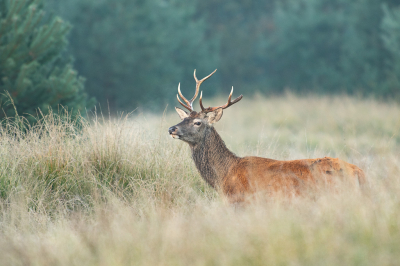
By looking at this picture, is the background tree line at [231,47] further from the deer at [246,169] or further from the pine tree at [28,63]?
the deer at [246,169]

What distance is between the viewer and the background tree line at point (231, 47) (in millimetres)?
20594

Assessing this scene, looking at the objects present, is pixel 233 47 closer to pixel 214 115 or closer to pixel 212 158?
pixel 214 115

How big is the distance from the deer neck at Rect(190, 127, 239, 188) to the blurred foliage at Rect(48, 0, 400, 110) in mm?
15764

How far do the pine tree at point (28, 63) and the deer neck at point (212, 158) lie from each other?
3.89 metres

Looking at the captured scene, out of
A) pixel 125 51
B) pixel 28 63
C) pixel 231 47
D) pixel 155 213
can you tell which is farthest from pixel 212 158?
pixel 231 47

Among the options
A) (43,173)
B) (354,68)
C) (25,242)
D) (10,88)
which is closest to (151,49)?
(354,68)

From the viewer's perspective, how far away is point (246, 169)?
4.65m

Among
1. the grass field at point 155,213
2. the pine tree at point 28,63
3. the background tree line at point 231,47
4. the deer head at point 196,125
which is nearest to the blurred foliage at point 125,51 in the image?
the background tree line at point 231,47

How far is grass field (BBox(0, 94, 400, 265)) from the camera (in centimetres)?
295

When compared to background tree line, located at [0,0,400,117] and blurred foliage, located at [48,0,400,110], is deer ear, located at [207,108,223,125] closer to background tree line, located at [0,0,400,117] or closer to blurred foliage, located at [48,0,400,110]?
background tree line, located at [0,0,400,117]

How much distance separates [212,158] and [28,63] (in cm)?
522

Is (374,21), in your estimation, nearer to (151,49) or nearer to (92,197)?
(151,49)

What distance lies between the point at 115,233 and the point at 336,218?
5.01ft

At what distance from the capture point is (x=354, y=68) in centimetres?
2497
